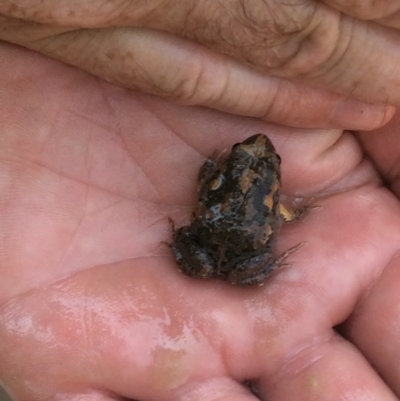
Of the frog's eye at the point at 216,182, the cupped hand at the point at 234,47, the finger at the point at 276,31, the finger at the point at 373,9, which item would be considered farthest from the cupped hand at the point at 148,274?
the finger at the point at 373,9

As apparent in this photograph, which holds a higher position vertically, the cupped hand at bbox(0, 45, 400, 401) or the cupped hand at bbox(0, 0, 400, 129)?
the cupped hand at bbox(0, 0, 400, 129)

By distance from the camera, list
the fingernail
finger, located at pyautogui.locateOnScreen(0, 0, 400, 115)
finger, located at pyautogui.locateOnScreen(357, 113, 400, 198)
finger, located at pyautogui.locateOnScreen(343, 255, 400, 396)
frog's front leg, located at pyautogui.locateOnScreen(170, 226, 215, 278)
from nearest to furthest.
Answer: finger, located at pyautogui.locateOnScreen(0, 0, 400, 115)
finger, located at pyautogui.locateOnScreen(343, 255, 400, 396)
frog's front leg, located at pyautogui.locateOnScreen(170, 226, 215, 278)
the fingernail
finger, located at pyautogui.locateOnScreen(357, 113, 400, 198)

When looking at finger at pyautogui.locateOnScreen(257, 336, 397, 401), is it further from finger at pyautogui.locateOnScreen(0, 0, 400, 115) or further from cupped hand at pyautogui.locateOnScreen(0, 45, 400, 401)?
finger at pyautogui.locateOnScreen(0, 0, 400, 115)

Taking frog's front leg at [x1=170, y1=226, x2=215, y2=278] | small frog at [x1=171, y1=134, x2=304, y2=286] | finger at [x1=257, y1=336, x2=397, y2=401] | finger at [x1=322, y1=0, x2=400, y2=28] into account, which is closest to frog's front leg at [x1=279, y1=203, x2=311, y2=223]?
small frog at [x1=171, y1=134, x2=304, y2=286]

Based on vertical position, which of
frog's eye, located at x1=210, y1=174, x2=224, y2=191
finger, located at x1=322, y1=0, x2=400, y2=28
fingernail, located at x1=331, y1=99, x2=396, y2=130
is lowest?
frog's eye, located at x1=210, y1=174, x2=224, y2=191

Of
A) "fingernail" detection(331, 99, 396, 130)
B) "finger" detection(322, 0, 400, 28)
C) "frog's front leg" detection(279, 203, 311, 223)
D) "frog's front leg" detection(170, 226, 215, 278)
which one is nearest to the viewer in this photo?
"finger" detection(322, 0, 400, 28)

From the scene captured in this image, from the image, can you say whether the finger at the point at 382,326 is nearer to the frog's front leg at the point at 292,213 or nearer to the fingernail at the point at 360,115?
the frog's front leg at the point at 292,213
